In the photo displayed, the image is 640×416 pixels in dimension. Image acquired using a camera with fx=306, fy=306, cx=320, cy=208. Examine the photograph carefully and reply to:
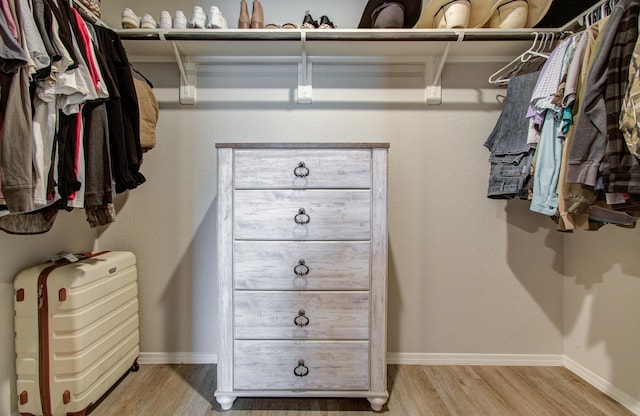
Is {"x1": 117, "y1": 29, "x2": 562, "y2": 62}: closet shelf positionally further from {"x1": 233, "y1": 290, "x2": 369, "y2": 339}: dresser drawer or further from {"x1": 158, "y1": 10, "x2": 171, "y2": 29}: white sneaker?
{"x1": 233, "y1": 290, "x2": 369, "y2": 339}: dresser drawer

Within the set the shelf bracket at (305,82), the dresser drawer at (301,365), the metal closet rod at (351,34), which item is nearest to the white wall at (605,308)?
the metal closet rod at (351,34)

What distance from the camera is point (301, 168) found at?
1.33 meters

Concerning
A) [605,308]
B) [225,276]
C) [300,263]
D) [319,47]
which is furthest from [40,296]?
[605,308]

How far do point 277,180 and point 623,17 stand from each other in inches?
52.0

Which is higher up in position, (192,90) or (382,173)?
(192,90)

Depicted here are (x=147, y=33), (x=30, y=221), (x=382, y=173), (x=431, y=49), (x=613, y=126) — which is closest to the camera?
(x=613, y=126)

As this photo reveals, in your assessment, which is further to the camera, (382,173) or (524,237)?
(524,237)

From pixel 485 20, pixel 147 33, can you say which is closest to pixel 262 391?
pixel 147 33

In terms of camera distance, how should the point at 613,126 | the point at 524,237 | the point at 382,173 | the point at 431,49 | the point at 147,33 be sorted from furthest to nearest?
the point at 524,237 < the point at 431,49 < the point at 147,33 < the point at 382,173 < the point at 613,126

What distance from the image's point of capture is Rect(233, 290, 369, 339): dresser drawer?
1.35m

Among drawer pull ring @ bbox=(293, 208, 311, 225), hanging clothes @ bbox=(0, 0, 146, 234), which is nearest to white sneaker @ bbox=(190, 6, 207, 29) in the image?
hanging clothes @ bbox=(0, 0, 146, 234)

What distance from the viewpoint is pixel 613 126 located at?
0.98 meters

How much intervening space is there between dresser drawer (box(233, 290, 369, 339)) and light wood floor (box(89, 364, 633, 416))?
1.18 feet

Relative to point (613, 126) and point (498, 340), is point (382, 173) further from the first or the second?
point (498, 340)
